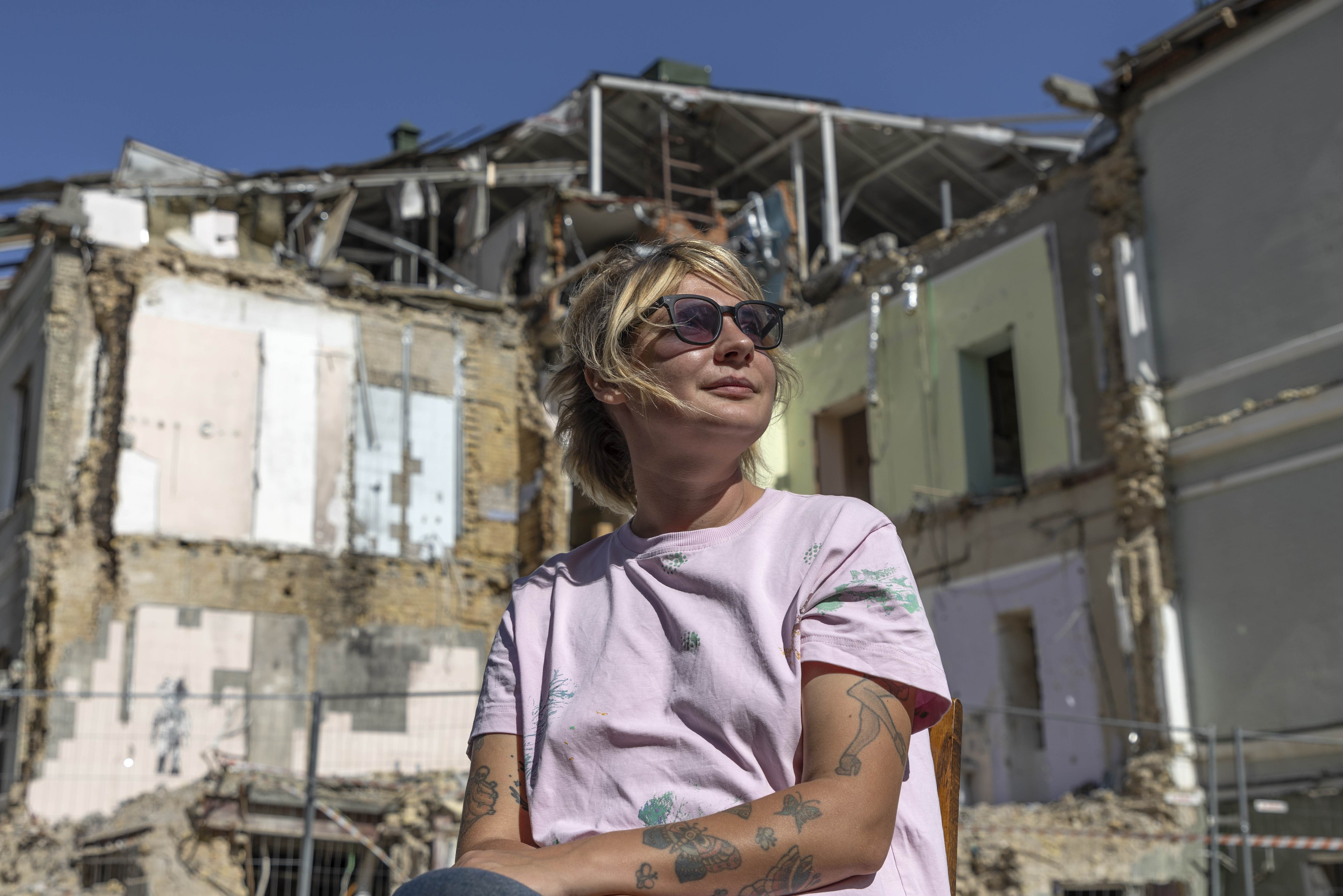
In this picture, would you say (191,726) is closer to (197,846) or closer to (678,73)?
(197,846)

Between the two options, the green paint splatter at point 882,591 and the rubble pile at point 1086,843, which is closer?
the green paint splatter at point 882,591

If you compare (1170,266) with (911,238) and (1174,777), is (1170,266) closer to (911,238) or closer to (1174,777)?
(1174,777)

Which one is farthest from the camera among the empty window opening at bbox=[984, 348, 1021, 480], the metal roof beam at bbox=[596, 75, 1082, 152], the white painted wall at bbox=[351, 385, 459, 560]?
the metal roof beam at bbox=[596, 75, 1082, 152]

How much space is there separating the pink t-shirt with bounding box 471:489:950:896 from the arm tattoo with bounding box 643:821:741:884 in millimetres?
103

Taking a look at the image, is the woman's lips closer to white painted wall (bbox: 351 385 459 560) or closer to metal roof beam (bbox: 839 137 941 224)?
white painted wall (bbox: 351 385 459 560)

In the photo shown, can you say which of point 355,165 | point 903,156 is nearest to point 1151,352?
point 903,156

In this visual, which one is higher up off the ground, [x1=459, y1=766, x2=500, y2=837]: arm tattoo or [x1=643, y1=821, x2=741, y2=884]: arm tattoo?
[x1=459, y1=766, x2=500, y2=837]: arm tattoo

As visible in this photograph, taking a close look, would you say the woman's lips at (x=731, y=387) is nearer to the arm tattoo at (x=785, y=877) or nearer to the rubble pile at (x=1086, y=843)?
the arm tattoo at (x=785, y=877)

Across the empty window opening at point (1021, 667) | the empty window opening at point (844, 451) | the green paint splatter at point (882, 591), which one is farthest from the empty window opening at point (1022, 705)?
the green paint splatter at point (882, 591)

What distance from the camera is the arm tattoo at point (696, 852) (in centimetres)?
185

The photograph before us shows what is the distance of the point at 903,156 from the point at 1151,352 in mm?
11310

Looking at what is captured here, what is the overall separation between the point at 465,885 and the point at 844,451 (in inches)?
667

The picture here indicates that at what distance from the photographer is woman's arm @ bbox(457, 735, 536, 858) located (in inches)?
88.5

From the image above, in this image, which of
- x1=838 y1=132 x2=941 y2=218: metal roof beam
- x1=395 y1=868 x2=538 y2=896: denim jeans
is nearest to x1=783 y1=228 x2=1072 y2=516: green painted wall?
x1=838 y1=132 x2=941 y2=218: metal roof beam
